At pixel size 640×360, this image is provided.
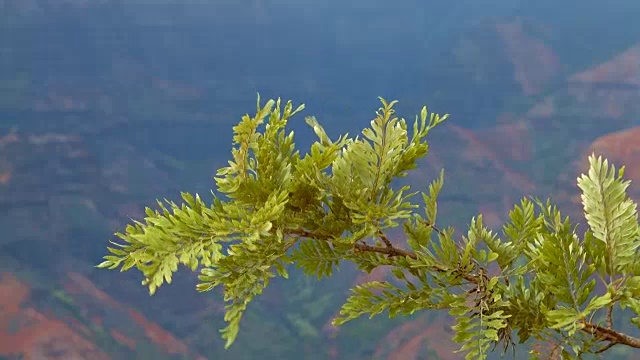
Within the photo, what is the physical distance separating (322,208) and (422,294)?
0.19m

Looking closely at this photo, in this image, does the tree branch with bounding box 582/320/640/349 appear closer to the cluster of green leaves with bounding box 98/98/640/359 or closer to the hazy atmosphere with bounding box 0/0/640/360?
the cluster of green leaves with bounding box 98/98/640/359

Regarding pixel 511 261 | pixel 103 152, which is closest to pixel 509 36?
pixel 103 152

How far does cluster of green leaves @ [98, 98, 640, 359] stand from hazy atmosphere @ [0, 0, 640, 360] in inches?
136

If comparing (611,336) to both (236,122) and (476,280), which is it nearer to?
(476,280)

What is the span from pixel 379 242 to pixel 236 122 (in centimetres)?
370

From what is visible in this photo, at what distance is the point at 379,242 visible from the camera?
4.02ft

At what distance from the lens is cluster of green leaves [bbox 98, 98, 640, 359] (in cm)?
111

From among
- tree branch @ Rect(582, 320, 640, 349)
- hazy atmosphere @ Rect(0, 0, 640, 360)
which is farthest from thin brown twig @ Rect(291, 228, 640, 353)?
hazy atmosphere @ Rect(0, 0, 640, 360)

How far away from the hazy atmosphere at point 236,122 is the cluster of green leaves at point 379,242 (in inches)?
136

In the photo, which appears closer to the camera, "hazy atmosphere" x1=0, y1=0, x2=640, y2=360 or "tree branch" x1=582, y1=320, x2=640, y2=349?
"tree branch" x1=582, y1=320, x2=640, y2=349

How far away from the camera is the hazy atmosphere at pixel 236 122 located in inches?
187

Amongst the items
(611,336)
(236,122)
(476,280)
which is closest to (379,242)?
(476,280)

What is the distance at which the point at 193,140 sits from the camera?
484cm

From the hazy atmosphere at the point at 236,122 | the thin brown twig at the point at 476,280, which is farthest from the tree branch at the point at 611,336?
the hazy atmosphere at the point at 236,122
